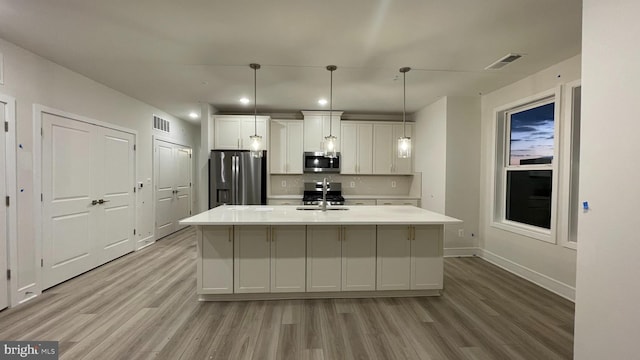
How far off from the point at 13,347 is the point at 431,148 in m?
5.48

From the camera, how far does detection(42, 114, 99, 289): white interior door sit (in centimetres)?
294

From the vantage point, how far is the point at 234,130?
4879 mm

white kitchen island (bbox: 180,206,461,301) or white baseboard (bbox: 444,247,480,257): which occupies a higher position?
white kitchen island (bbox: 180,206,461,301)

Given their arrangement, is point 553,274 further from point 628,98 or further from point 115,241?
point 115,241

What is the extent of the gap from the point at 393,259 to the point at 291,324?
125 centimetres

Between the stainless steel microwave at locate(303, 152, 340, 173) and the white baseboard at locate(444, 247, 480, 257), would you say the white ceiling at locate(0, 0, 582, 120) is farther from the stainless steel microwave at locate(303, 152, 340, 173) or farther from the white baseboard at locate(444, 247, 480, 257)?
the white baseboard at locate(444, 247, 480, 257)

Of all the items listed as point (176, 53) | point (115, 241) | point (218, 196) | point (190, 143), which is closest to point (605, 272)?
point (176, 53)

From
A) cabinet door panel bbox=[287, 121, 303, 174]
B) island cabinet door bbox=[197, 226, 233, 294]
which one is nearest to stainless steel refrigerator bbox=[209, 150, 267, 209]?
cabinet door panel bbox=[287, 121, 303, 174]

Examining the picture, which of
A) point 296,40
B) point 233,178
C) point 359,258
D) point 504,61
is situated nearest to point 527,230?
point 504,61

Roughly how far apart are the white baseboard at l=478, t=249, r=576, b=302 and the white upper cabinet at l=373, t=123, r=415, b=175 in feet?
6.76

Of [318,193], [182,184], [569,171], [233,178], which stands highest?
[569,171]

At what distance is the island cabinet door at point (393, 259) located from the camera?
2.80 meters

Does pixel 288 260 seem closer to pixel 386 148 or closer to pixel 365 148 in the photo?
pixel 365 148

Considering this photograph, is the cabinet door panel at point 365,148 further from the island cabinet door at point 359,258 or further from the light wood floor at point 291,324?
the light wood floor at point 291,324
